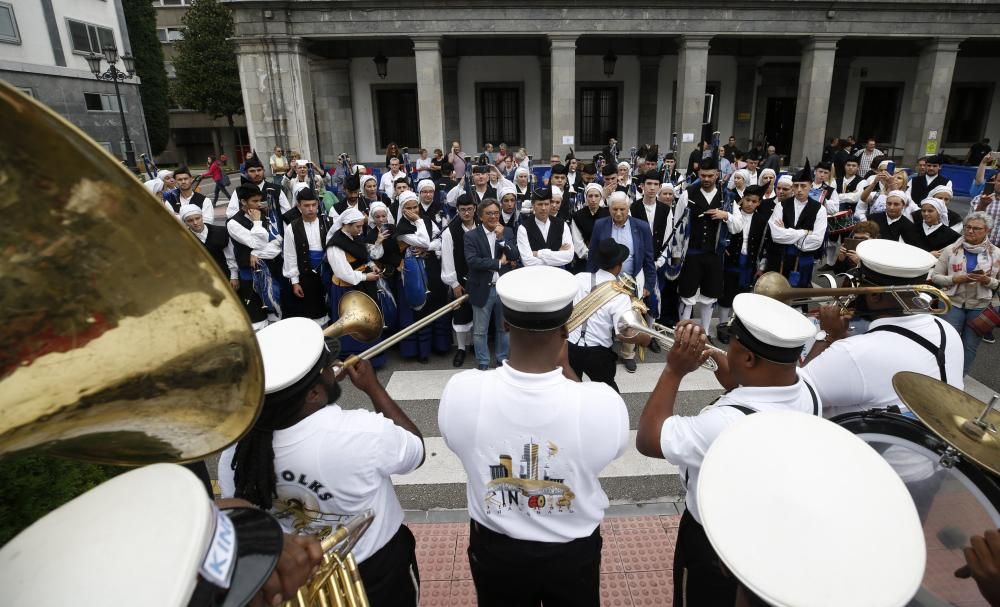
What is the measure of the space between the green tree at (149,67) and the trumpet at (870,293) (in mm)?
33133

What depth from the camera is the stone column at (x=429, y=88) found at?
1479 centimetres

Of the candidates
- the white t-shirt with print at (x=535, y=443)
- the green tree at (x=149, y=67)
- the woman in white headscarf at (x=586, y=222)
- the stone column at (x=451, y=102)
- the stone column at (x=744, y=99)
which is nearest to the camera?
the white t-shirt with print at (x=535, y=443)

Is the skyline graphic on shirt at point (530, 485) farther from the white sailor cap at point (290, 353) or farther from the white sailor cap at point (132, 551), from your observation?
the white sailor cap at point (132, 551)

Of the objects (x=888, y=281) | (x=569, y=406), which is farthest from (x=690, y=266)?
(x=569, y=406)

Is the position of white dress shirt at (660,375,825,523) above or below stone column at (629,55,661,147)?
below

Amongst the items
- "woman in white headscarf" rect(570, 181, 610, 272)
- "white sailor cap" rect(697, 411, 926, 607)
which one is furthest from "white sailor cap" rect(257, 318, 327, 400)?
"woman in white headscarf" rect(570, 181, 610, 272)

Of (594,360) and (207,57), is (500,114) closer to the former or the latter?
(594,360)

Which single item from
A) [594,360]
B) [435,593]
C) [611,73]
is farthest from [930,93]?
[435,593]

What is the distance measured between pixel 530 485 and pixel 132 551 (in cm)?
122

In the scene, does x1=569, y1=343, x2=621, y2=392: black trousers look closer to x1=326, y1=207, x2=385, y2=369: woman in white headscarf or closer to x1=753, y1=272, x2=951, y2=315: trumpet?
x1=753, y1=272, x2=951, y2=315: trumpet

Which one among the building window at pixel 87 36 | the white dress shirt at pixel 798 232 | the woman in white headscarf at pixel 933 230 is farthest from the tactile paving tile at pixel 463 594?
the building window at pixel 87 36

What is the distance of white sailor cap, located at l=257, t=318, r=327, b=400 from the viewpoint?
1.62 meters

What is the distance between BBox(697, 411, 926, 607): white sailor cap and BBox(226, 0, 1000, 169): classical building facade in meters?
15.1

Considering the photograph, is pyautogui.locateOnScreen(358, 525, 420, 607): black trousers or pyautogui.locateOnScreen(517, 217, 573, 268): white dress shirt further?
pyautogui.locateOnScreen(517, 217, 573, 268): white dress shirt
